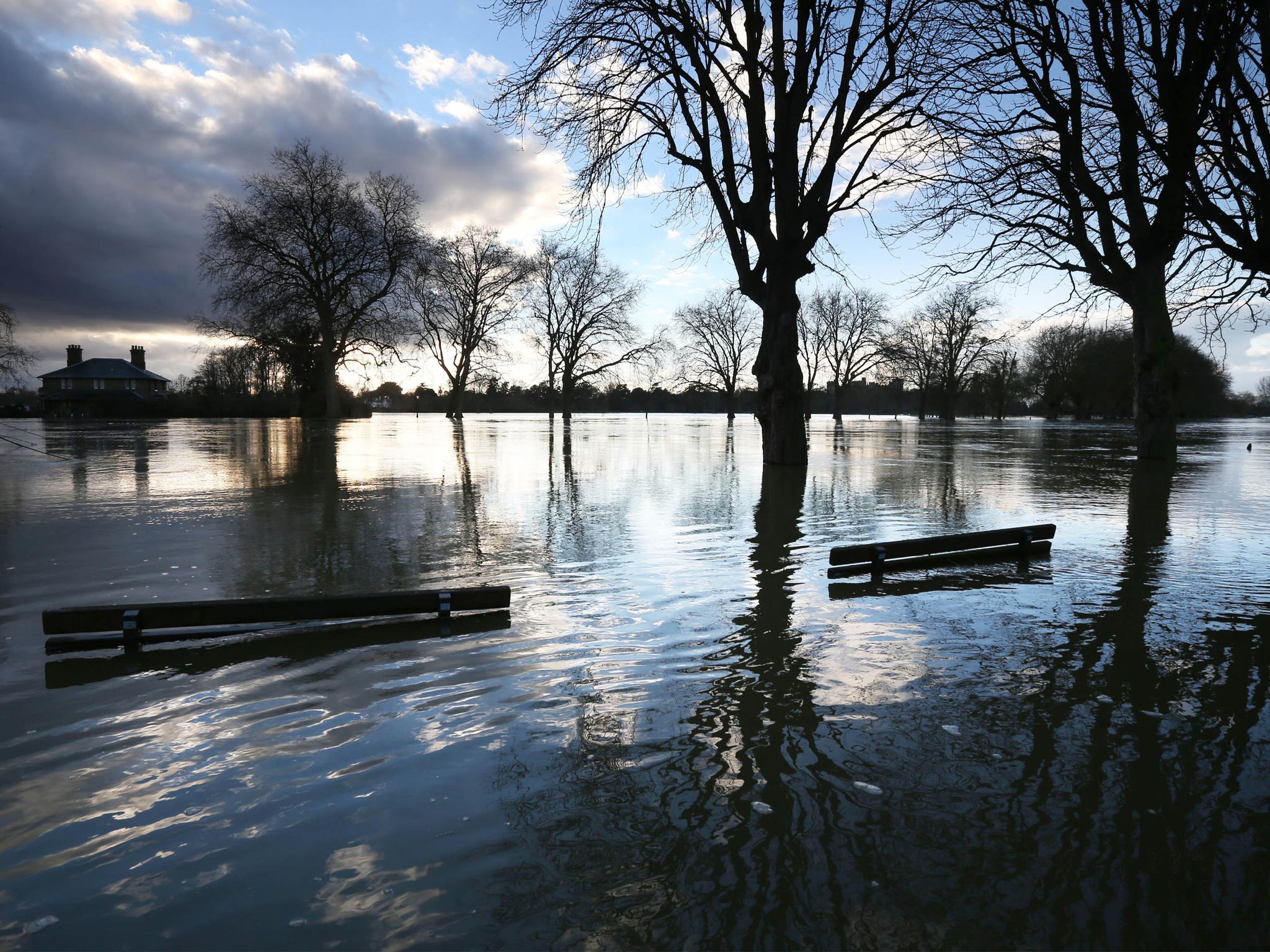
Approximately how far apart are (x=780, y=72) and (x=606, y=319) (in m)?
48.0

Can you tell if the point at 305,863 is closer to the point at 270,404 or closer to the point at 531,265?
the point at 531,265

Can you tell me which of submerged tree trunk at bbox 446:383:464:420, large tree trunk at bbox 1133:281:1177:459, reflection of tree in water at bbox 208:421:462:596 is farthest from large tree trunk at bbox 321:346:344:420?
large tree trunk at bbox 1133:281:1177:459

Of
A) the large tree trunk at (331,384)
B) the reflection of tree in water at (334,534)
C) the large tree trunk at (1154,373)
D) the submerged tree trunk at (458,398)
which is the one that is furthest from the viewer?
the submerged tree trunk at (458,398)

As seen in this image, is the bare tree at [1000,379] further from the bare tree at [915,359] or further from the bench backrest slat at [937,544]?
the bench backrest slat at [937,544]

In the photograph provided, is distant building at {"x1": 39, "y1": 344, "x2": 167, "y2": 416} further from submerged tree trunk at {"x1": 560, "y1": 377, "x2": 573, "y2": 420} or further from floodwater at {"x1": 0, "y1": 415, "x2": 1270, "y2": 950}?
floodwater at {"x1": 0, "y1": 415, "x2": 1270, "y2": 950}

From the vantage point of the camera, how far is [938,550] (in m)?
7.49

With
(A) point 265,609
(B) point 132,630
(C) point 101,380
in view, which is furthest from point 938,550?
(C) point 101,380

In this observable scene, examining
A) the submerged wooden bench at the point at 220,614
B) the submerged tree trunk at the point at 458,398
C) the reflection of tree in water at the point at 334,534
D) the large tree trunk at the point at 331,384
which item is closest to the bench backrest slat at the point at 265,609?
the submerged wooden bench at the point at 220,614

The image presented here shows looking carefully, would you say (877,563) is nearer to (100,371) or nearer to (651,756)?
(651,756)

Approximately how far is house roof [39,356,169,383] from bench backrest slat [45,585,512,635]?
324 feet

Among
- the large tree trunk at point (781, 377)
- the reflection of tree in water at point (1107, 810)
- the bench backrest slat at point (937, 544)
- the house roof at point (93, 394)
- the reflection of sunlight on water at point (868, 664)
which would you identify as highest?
the house roof at point (93, 394)

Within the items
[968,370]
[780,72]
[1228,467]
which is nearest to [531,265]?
[780,72]

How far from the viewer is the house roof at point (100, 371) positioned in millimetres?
83125

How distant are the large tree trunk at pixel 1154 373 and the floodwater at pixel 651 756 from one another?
11125 mm
